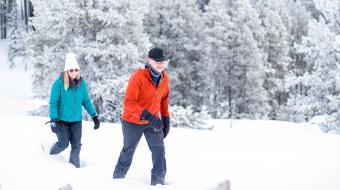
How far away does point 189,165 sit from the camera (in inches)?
315

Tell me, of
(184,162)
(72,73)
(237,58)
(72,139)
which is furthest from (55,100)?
(237,58)

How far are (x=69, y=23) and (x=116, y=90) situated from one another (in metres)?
3.74

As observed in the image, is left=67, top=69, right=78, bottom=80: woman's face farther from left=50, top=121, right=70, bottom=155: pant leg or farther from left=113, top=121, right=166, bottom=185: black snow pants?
left=113, top=121, right=166, bottom=185: black snow pants

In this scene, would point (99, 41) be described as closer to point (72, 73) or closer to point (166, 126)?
point (72, 73)

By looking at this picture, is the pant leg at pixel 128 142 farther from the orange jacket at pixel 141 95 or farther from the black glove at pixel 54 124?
the black glove at pixel 54 124

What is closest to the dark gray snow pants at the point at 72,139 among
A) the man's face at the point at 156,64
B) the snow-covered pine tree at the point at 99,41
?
the man's face at the point at 156,64

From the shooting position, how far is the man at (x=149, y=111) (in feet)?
18.4

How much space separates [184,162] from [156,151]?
2.35m

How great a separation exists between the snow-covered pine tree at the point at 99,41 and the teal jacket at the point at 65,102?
10805mm

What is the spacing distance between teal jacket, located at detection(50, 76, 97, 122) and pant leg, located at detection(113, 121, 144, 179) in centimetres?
136

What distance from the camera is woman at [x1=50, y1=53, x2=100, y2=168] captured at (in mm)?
6887

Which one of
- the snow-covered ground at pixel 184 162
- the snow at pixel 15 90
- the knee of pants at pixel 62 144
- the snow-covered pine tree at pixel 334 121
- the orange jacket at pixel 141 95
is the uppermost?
the orange jacket at pixel 141 95

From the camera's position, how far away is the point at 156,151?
6.03 m

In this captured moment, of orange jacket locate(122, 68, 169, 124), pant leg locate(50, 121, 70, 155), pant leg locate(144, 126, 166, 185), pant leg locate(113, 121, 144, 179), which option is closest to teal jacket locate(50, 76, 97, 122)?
pant leg locate(50, 121, 70, 155)
